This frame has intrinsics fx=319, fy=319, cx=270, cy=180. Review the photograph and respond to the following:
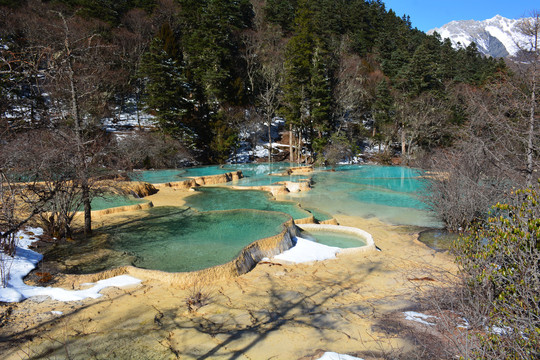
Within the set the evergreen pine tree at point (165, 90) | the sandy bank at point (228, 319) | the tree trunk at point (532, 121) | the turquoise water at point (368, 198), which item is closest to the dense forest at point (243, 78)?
the evergreen pine tree at point (165, 90)

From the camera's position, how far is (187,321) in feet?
15.1

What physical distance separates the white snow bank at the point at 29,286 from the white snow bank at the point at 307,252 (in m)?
3.40

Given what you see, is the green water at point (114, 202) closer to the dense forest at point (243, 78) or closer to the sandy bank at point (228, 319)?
the sandy bank at point (228, 319)

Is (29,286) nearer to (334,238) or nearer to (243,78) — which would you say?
(334,238)

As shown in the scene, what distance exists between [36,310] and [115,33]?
109ft

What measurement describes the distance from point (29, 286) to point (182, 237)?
3.45 meters

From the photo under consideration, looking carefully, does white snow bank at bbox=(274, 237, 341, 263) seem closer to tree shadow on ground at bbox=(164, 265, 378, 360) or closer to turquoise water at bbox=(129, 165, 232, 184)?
tree shadow on ground at bbox=(164, 265, 378, 360)

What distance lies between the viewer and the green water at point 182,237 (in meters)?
6.79

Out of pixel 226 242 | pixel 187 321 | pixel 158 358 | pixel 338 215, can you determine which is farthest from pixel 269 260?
pixel 338 215

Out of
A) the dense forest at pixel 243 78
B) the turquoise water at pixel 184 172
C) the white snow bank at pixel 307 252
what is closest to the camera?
the white snow bank at pixel 307 252

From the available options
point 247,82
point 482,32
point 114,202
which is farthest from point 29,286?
point 482,32

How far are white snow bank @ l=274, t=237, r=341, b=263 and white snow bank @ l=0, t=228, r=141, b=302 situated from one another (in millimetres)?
3396

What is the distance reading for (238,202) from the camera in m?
Answer: 13.1

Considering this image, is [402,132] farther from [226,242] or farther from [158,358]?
[158,358]
